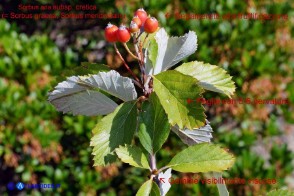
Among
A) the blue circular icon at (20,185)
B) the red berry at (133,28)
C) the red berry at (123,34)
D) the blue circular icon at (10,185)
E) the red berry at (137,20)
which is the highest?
the red berry at (137,20)

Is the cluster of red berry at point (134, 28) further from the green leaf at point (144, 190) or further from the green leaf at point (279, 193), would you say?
the green leaf at point (279, 193)

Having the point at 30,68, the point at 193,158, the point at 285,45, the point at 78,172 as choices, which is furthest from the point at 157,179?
the point at 285,45

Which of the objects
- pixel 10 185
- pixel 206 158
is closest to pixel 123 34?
pixel 206 158

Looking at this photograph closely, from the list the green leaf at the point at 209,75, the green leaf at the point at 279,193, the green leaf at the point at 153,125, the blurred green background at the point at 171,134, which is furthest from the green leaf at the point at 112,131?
the blurred green background at the point at 171,134

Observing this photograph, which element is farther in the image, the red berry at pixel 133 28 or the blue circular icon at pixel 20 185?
the blue circular icon at pixel 20 185

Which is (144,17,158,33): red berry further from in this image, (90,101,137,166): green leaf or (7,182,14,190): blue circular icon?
(7,182,14,190): blue circular icon

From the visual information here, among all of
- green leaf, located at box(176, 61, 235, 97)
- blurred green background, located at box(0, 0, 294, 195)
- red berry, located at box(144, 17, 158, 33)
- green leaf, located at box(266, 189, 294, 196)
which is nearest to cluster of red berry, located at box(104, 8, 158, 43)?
red berry, located at box(144, 17, 158, 33)

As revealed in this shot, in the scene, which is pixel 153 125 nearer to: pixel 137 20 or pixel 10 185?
pixel 137 20
